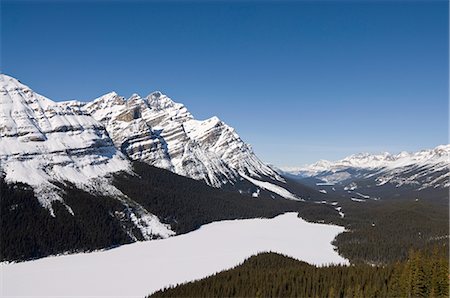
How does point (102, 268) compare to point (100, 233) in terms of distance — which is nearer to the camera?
point (102, 268)

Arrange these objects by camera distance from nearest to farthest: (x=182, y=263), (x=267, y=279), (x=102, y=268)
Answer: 1. (x=267, y=279)
2. (x=102, y=268)
3. (x=182, y=263)

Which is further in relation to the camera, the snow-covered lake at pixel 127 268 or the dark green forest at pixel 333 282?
the snow-covered lake at pixel 127 268

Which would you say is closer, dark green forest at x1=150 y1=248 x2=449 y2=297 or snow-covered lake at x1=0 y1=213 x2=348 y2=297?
dark green forest at x1=150 y1=248 x2=449 y2=297

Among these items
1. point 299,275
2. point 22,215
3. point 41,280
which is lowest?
point 41,280

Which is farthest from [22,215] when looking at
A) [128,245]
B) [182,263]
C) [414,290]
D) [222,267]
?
[414,290]

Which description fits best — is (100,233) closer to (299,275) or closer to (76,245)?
(76,245)

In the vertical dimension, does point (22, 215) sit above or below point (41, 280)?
above

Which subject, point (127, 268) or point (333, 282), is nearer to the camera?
point (333, 282)

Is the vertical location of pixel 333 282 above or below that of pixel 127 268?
above
